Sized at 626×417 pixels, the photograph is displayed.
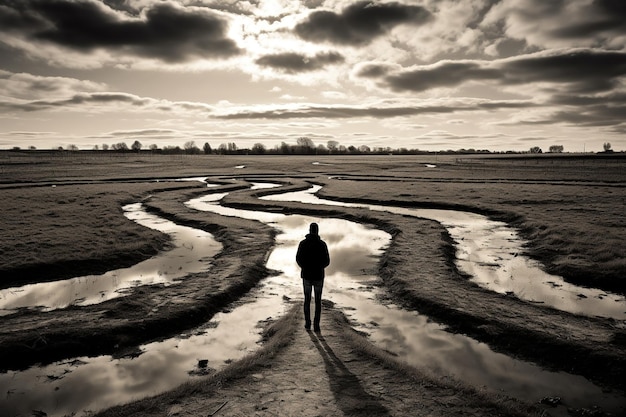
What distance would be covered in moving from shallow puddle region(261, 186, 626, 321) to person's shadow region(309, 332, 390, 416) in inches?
367

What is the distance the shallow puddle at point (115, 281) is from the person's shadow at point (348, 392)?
10055mm

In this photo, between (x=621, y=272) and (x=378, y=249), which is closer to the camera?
(x=621, y=272)

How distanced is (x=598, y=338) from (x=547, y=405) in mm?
4404

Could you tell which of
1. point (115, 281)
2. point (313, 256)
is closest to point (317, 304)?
point (313, 256)

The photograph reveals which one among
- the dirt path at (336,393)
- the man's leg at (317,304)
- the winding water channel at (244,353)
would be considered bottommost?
the winding water channel at (244,353)


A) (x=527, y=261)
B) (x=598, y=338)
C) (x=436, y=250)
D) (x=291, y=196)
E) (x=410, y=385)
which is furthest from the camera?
(x=291, y=196)

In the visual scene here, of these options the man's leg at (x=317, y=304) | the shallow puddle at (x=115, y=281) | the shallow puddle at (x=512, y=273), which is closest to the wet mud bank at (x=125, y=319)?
the shallow puddle at (x=115, y=281)

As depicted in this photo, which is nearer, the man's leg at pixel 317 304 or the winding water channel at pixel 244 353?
the winding water channel at pixel 244 353

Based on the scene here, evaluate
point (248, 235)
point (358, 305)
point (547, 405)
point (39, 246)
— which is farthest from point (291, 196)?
point (547, 405)

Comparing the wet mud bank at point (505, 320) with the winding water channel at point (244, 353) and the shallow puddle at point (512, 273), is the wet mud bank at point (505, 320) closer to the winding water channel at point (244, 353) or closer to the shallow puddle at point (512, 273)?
the winding water channel at point (244, 353)

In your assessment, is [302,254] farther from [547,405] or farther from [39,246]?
[39,246]

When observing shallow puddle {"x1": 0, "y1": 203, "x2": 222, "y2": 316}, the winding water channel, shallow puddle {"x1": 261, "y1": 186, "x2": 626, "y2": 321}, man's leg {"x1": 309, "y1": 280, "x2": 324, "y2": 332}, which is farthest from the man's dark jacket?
shallow puddle {"x1": 261, "y1": 186, "x2": 626, "y2": 321}

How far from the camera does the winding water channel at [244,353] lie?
30.9 feet

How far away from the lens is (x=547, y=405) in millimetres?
8891
